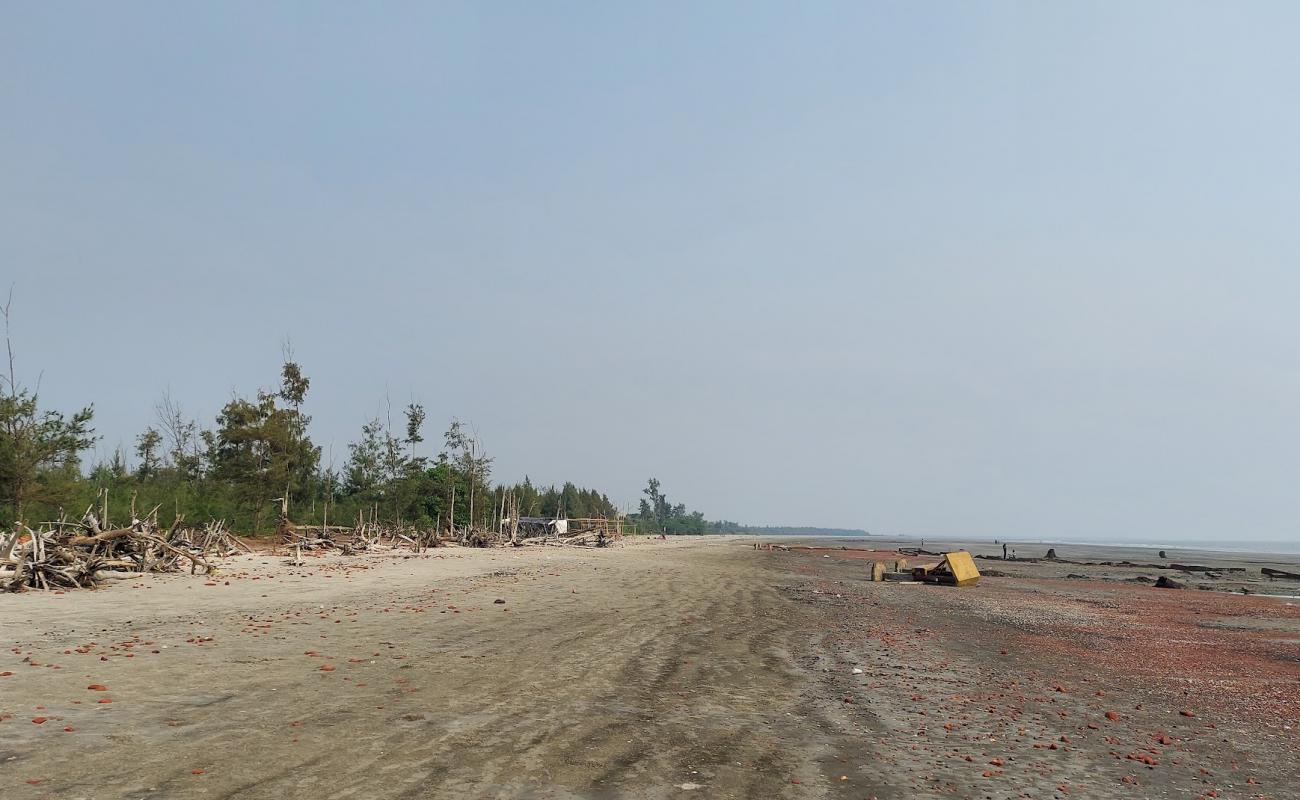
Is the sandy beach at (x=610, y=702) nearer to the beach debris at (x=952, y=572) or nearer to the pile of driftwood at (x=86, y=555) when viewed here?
the pile of driftwood at (x=86, y=555)

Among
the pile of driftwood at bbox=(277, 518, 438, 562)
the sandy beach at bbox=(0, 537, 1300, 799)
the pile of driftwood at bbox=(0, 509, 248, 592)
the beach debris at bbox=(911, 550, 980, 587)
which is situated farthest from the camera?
the pile of driftwood at bbox=(277, 518, 438, 562)

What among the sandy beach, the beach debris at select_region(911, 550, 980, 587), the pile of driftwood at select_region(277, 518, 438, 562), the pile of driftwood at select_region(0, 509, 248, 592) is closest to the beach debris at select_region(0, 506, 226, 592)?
the pile of driftwood at select_region(0, 509, 248, 592)

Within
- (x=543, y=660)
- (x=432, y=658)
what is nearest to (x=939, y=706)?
(x=543, y=660)

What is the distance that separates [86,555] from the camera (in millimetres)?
21547

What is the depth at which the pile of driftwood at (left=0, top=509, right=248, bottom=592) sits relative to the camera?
1897cm

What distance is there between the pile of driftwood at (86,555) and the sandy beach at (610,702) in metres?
1.46

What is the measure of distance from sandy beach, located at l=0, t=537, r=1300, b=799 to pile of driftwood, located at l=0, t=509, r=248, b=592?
4.78 ft

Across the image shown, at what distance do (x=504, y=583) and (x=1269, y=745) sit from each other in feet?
63.5

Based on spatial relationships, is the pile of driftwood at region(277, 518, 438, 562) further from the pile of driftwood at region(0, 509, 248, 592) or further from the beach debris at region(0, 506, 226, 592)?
the beach debris at region(0, 506, 226, 592)

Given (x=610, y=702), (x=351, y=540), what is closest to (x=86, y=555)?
(x=610, y=702)

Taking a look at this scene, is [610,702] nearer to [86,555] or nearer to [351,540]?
[86,555]

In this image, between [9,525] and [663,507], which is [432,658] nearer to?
[9,525]

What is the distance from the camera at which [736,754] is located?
7051mm

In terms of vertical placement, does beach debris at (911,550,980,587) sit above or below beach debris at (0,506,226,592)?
below
